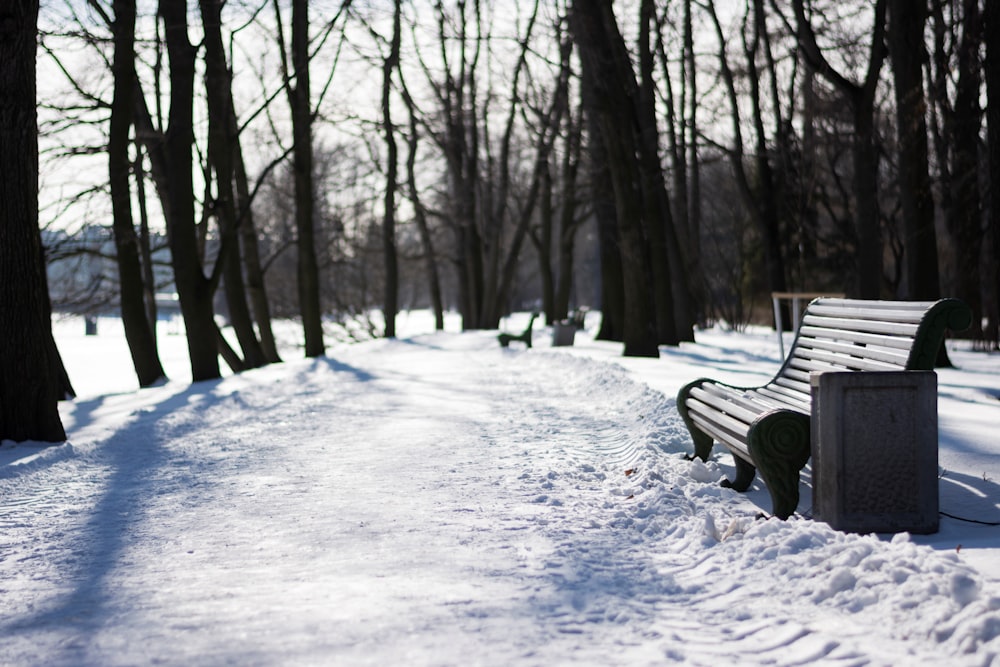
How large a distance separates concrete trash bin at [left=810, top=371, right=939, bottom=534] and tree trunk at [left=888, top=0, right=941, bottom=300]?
388 inches

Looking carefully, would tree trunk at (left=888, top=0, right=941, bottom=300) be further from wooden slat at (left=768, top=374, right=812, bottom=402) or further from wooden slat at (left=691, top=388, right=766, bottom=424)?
wooden slat at (left=691, top=388, right=766, bottom=424)

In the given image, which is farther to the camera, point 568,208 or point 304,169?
point 568,208

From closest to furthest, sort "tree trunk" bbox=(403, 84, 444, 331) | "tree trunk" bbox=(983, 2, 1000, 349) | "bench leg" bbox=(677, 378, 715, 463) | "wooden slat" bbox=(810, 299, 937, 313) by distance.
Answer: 1. "wooden slat" bbox=(810, 299, 937, 313)
2. "bench leg" bbox=(677, 378, 715, 463)
3. "tree trunk" bbox=(983, 2, 1000, 349)
4. "tree trunk" bbox=(403, 84, 444, 331)

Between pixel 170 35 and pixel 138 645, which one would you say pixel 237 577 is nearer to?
pixel 138 645

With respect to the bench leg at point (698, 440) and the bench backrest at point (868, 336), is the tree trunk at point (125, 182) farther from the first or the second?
the bench backrest at point (868, 336)

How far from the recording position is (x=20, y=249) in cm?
807

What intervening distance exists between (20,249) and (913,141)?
11821 mm

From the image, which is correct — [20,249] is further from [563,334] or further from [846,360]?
[563,334]

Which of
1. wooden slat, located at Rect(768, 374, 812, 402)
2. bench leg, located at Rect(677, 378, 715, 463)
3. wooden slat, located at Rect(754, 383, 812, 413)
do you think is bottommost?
bench leg, located at Rect(677, 378, 715, 463)

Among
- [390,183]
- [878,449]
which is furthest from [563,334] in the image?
[878,449]

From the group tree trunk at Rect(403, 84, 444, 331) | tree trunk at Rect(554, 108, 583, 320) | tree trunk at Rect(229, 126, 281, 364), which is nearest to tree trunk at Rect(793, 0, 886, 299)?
tree trunk at Rect(554, 108, 583, 320)

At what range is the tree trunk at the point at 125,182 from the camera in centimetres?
1483

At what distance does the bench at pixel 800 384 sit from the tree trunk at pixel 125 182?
11.5m

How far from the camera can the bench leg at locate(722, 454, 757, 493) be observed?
5.64 m
